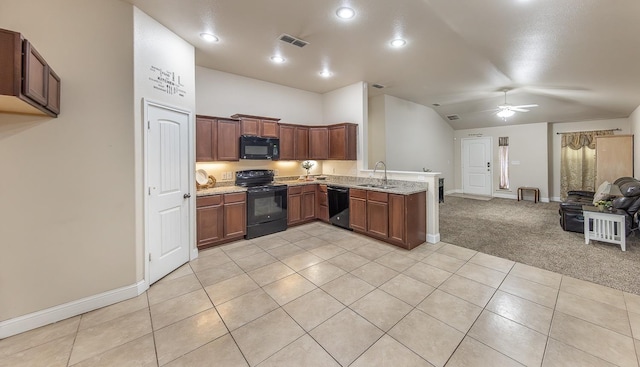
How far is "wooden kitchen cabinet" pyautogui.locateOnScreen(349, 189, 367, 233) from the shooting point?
14.1 feet

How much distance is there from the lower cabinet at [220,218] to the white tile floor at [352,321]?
2.17ft

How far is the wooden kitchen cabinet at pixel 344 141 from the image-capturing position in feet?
16.6

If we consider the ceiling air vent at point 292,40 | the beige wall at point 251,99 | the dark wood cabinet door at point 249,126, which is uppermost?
the ceiling air vent at point 292,40

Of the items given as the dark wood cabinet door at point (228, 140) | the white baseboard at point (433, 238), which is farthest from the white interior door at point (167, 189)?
the white baseboard at point (433, 238)

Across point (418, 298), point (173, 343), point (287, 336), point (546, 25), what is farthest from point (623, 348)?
point (173, 343)

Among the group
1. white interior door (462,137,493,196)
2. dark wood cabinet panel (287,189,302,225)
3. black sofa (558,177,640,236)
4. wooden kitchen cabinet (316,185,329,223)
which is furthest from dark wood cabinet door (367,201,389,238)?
white interior door (462,137,493,196)

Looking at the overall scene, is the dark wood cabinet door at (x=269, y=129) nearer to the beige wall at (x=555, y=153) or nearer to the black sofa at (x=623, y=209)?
the black sofa at (x=623, y=209)

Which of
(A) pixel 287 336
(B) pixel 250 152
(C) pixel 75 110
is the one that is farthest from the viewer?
(B) pixel 250 152

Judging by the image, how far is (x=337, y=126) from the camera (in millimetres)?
5172

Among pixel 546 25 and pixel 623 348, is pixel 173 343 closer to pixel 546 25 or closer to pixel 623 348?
pixel 623 348

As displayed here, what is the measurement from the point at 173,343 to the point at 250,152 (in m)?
3.09

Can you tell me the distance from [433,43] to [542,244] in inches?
142

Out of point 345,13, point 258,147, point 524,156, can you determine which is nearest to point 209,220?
point 258,147

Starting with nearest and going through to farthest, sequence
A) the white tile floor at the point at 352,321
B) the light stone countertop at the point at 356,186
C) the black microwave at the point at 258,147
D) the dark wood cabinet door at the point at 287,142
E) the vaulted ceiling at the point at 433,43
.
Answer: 1. the white tile floor at the point at 352,321
2. the vaulted ceiling at the point at 433,43
3. the light stone countertop at the point at 356,186
4. the black microwave at the point at 258,147
5. the dark wood cabinet door at the point at 287,142
